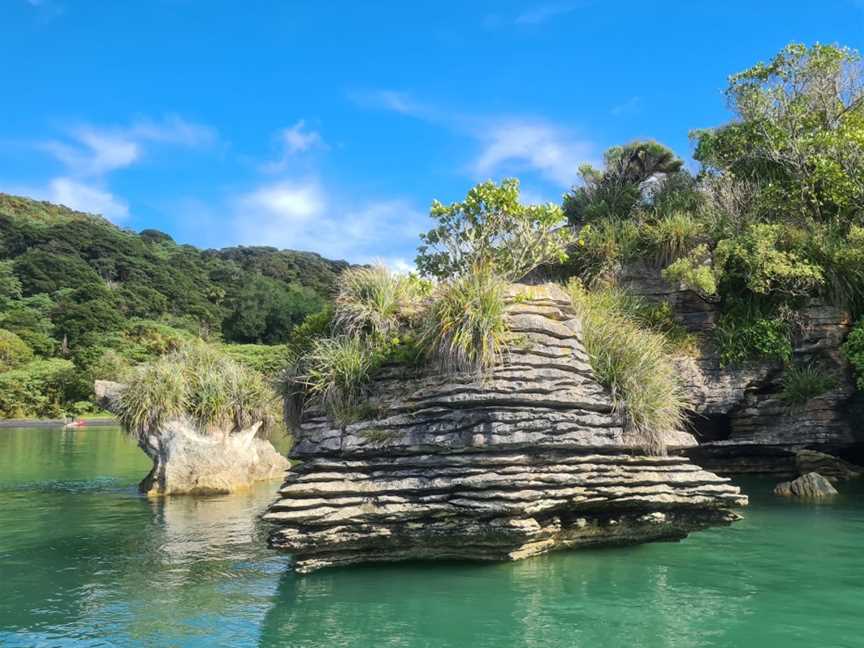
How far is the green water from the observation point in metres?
6.66

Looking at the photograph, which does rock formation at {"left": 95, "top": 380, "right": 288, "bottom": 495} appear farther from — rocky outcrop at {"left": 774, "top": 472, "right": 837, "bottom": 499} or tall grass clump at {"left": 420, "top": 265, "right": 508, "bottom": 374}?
rocky outcrop at {"left": 774, "top": 472, "right": 837, "bottom": 499}

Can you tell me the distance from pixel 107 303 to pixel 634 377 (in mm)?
63787

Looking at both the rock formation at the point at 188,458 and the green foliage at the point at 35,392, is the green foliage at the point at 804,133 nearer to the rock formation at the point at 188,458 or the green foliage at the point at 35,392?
the rock formation at the point at 188,458

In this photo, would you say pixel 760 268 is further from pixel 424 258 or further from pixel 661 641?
pixel 661 641

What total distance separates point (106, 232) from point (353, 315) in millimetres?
93052

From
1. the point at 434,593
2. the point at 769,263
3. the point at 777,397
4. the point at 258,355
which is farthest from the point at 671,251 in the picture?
the point at 258,355

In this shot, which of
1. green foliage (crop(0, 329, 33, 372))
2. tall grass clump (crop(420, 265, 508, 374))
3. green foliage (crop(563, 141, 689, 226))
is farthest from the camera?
green foliage (crop(0, 329, 33, 372))

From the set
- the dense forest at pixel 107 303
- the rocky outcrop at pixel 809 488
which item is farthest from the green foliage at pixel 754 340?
the dense forest at pixel 107 303

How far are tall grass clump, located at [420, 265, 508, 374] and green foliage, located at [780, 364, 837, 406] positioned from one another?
33.1 ft

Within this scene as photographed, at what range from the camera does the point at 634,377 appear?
32.8 feet

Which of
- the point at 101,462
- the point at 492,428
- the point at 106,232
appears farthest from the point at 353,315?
the point at 106,232

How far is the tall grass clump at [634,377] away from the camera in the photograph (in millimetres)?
9836

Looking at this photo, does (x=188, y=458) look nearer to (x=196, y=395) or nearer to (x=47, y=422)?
(x=196, y=395)

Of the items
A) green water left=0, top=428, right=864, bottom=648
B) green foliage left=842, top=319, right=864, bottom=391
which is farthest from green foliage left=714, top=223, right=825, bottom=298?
green water left=0, top=428, right=864, bottom=648
